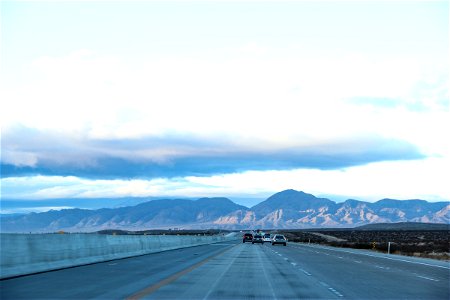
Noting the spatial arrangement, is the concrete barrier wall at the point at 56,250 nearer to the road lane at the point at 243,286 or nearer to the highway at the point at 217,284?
the highway at the point at 217,284

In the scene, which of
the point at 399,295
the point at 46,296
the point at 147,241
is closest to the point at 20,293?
the point at 46,296

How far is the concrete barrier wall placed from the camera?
2000 cm

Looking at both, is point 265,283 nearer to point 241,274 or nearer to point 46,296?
point 241,274

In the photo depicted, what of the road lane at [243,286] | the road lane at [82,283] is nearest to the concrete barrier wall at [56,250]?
the road lane at [82,283]

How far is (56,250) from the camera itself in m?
24.2

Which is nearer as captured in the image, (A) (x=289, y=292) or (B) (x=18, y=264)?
(A) (x=289, y=292)

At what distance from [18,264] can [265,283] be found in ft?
25.3

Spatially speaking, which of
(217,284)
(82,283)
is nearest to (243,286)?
(217,284)

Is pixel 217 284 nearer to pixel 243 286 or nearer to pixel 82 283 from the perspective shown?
pixel 243 286

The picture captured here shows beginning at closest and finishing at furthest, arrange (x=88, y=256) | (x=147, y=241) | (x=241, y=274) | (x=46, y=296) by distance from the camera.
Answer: (x=46, y=296), (x=241, y=274), (x=88, y=256), (x=147, y=241)

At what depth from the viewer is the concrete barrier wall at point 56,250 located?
65.6ft

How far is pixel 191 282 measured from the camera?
1977cm

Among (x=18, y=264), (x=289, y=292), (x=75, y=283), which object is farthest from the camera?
(x=18, y=264)

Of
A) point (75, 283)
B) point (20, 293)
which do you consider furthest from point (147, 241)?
point (20, 293)
